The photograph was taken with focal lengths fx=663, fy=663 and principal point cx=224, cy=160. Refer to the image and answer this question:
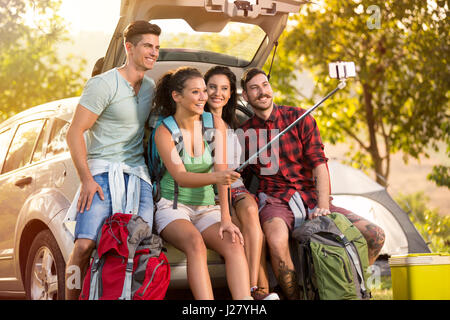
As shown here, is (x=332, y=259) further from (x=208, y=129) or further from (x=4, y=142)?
(x=4, y=142)

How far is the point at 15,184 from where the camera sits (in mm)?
4633

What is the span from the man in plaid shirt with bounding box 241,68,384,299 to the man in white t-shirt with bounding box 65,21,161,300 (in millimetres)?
705

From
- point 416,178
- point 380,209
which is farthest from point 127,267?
point 416,178

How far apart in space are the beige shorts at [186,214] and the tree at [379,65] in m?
6.65

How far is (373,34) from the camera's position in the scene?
423 inches

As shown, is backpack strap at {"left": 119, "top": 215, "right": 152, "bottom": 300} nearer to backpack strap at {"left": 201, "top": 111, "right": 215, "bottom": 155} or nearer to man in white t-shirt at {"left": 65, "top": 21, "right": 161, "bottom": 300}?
man in white t-shirt at {"left": 65, "top": 21, "right": 161, "bottom": 300}

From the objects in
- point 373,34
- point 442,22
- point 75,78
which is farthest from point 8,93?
point 442,22

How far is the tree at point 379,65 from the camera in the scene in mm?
9789

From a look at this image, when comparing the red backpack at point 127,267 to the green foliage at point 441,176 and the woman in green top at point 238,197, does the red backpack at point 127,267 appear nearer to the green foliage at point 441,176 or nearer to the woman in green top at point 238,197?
the woman in green top at point 238,197

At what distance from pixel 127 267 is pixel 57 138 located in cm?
136

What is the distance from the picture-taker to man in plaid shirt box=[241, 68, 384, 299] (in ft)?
13.1

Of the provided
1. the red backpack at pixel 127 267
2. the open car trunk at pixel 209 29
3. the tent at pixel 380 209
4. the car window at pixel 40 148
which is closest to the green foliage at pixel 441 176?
the tent at pixel 380 209

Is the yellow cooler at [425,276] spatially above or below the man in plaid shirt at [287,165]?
below

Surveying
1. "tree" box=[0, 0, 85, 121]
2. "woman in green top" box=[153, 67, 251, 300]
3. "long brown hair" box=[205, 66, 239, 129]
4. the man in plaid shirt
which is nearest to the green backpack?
the man in plaid shirt
